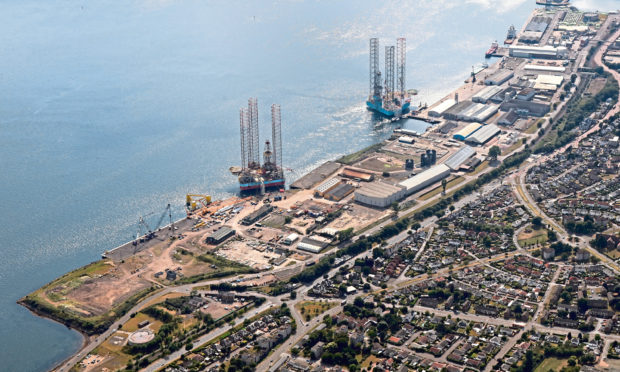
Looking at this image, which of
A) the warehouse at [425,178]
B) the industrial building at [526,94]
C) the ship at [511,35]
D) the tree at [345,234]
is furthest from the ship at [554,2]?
the tree at [345,234]

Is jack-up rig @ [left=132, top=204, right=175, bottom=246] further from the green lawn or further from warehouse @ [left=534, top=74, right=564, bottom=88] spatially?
warehouse @ [left=534, top=74, right=564, bottom=88]

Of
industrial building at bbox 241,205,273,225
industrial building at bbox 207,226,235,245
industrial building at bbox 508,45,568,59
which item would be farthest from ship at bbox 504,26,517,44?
industrial building at bbox 207,226,235,245

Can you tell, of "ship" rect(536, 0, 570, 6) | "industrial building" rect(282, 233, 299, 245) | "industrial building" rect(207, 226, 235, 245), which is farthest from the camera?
"ship" rect(536, 0, 570, 6)

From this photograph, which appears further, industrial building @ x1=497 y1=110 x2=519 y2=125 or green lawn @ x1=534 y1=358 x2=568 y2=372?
industrial building @ x1=497 y1=110 x2=519 y2=125

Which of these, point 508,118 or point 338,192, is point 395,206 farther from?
point 508,118

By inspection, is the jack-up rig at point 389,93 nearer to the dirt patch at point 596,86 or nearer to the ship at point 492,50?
the ship at point 492,50

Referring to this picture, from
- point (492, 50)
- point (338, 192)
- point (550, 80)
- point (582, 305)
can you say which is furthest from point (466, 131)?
point (582, 305)

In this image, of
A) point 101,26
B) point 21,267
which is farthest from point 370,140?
point 101,26
